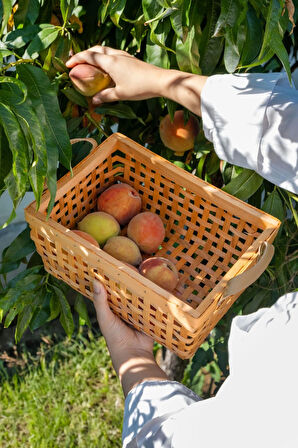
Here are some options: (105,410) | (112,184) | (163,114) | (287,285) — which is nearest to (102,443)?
(105,410)

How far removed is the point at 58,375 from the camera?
2.20 meters

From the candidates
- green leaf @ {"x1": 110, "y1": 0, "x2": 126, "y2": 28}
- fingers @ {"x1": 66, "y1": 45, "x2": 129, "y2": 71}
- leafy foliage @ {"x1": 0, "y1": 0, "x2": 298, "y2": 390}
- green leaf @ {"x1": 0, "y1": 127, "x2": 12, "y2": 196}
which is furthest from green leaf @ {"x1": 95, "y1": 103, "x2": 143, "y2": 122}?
green leaf @ {"x1": 0, "y1": 127, "x2": 12, "y2": 196}

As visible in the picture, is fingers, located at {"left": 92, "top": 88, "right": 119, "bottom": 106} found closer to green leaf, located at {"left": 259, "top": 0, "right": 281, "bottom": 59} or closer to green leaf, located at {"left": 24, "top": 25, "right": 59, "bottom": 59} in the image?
green leaf, located at {"left": 24, "top": 25, "right": 59, "bottom": 59}

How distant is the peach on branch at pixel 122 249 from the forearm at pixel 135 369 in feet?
0.70

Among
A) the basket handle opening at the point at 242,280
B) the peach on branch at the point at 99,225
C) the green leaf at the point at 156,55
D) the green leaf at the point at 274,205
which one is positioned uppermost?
the green leaf at the point at 156,55

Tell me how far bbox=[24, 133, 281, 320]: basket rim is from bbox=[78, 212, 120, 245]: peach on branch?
0.37ft

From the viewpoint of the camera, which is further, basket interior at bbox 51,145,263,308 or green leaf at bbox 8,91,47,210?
basket interior at bbox 51,145,263,308

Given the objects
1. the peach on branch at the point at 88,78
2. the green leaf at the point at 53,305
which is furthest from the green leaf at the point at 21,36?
the green leaf at the point at 53,305

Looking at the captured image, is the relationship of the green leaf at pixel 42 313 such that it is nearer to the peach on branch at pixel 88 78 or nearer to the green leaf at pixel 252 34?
the peach on branch at pixel 88 78

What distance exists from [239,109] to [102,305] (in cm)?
47

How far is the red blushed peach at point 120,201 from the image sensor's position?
52.5 inches

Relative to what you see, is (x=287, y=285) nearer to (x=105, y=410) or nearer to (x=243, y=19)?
(x=243, y=19)

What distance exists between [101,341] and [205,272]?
1070mm

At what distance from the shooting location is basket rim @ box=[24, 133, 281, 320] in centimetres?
107
